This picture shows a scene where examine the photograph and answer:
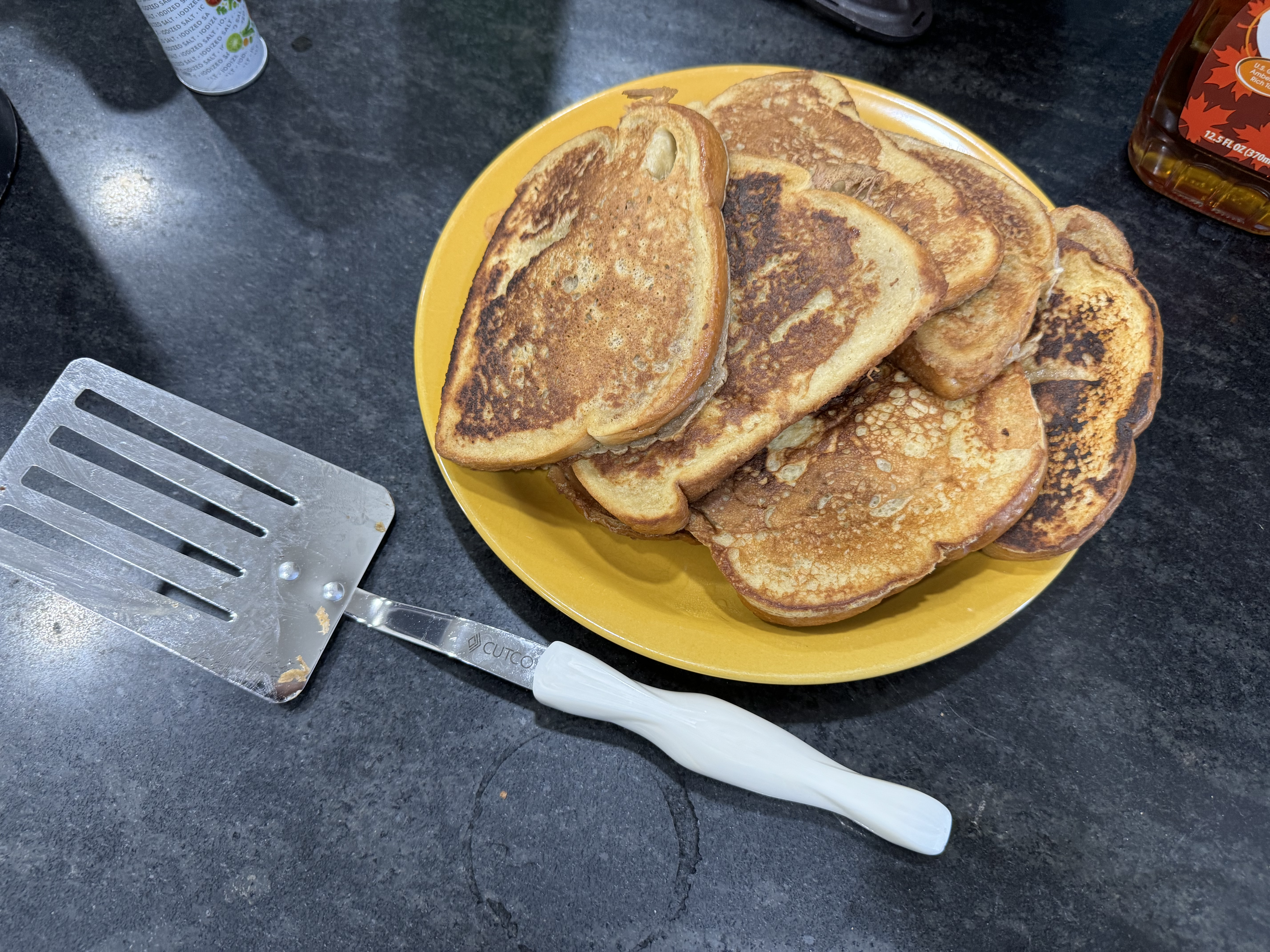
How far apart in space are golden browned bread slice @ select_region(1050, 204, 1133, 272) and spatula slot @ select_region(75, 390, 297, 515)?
1.42m

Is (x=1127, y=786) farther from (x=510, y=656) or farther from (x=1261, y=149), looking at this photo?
(x=1261, y=149)

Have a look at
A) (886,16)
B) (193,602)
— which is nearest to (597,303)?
(193,602)

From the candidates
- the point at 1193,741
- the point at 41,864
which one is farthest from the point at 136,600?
the point at 1193,741

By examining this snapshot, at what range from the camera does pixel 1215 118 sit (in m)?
1.45

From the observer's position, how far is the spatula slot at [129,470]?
1.44 m

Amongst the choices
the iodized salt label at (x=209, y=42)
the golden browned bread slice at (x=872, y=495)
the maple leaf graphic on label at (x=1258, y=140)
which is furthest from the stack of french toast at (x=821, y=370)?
the iodized salt label at (x=209, y=42)

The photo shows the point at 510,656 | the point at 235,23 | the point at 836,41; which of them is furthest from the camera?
the point at 836,41

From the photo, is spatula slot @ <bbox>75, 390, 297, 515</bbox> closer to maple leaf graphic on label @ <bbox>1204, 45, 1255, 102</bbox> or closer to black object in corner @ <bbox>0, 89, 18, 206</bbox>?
black object in corner @ <bbox>0, 89, 18, 206</bbox>

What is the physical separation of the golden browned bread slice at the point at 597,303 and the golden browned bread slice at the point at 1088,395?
548mm

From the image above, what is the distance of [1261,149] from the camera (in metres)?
1.43

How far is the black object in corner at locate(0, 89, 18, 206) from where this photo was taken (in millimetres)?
1729

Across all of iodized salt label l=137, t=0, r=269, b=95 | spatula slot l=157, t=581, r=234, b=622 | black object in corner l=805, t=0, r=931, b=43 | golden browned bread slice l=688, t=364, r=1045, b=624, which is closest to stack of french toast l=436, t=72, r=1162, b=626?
golden browned bread slice l=688, t=364, r=1045, b=624

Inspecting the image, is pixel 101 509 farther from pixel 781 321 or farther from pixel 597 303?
pixel 781 321

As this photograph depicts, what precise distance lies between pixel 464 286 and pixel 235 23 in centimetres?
88
